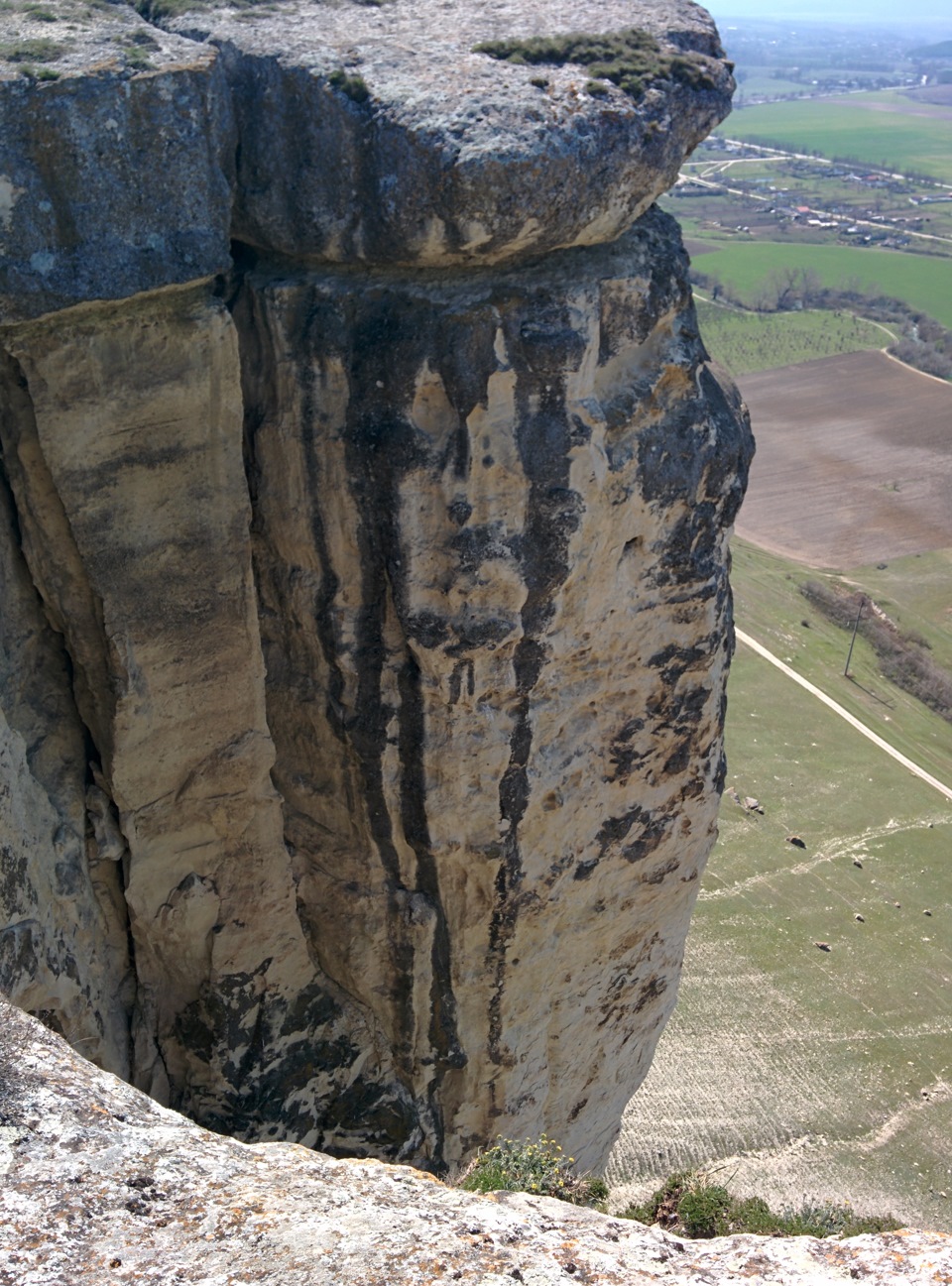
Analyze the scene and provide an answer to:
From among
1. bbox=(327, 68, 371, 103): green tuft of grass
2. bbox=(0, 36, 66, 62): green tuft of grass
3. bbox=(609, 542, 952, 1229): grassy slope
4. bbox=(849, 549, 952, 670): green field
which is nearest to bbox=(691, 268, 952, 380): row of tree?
bbox=(849, 549, 952, 670): green field

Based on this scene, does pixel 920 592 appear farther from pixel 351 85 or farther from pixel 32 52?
pixel 32 52

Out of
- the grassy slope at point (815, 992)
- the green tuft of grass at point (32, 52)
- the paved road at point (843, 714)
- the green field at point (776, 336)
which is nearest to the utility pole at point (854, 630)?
the paved road at point (843, 714)

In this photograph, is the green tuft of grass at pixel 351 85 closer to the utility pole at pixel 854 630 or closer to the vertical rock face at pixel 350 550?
the vertical rock face at pixel 350 550

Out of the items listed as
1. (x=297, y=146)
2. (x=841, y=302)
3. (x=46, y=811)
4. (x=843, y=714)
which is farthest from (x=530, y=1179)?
(x=841, y=302)

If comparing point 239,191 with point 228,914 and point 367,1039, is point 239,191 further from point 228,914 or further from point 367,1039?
point 367,1039

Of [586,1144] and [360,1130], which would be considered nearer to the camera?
[360,1130]

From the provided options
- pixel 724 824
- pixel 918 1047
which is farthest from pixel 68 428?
pixel 724 824

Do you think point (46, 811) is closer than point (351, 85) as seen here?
No
